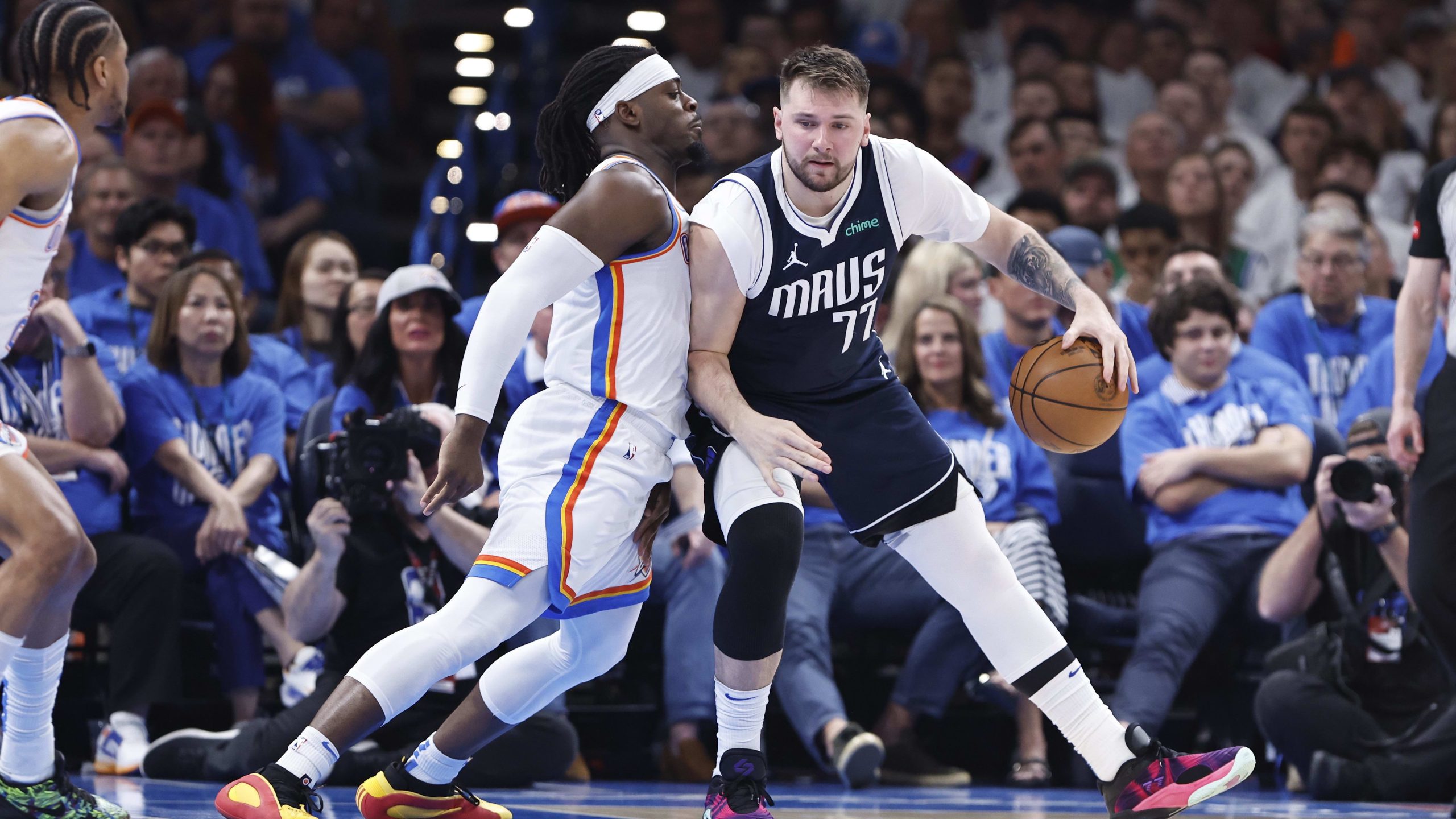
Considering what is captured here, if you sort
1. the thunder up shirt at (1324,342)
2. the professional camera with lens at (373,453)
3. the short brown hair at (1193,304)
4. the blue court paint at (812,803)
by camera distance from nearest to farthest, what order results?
the blue court paint at (812,803)
the professional camera with lens at (373,453)
the short brown hair at (1193,304)
the thunder up shirt at (1324,342)

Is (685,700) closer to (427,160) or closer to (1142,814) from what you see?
(1142,814)

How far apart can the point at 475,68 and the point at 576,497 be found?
7.54 m

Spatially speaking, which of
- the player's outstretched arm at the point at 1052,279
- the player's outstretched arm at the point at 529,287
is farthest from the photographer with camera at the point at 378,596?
the player's outstretched arm at the point at 1052,279

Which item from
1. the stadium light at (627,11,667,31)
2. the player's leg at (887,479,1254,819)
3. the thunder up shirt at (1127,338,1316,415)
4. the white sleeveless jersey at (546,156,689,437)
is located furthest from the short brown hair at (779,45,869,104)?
the stadium light at (627,11,667,31)

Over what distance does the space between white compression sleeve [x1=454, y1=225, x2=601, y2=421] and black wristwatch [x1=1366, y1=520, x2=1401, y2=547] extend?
324 cm

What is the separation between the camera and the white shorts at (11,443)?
370cm

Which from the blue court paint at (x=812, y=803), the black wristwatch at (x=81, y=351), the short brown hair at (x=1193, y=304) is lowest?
the blue court paint at (x=812, y=803)

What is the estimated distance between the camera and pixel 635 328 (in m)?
3.71

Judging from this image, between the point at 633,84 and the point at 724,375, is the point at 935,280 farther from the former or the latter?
the point at 724,375

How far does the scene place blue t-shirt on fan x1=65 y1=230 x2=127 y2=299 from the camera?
7125mm

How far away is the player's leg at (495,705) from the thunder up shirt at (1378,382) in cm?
400

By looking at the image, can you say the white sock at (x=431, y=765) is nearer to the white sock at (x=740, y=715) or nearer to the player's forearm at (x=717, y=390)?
the white sock at (x=740, y=715)

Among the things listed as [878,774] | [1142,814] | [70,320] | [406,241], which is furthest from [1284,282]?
[70,320]

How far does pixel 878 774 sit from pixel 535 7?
553 cm
